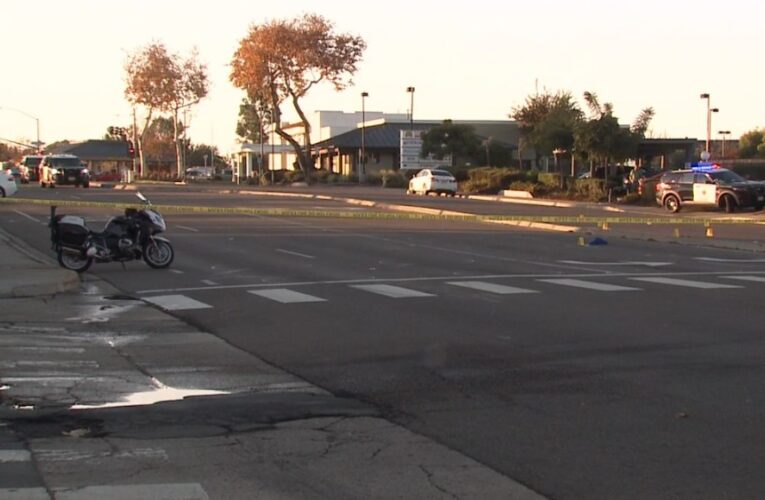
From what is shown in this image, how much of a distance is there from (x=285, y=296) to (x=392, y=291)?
5.67 feet

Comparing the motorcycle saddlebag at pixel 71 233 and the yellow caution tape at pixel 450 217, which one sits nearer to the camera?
the motorcycle saddlebag at pixel 71 233

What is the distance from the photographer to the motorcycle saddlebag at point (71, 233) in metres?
19.5

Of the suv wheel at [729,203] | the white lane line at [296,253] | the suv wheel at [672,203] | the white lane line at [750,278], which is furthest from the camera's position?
the suv wheel at [672,203]

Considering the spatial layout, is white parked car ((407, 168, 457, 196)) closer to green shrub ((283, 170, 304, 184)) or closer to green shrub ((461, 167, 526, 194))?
green shrub ((461, 167, 526, 194))

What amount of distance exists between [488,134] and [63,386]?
8728 cm

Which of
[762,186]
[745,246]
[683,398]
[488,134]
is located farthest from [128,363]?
[488,134]


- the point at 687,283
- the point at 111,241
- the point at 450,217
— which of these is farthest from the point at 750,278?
the point at 450,217

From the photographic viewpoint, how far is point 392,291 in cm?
1639

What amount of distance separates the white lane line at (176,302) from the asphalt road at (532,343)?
45 mm

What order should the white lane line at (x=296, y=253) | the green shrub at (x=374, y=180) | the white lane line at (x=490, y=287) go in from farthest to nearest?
the green shrub at (x=374, y=180), the white lane line at (x=296, y=253), the white lane line at (x=490, y=287)

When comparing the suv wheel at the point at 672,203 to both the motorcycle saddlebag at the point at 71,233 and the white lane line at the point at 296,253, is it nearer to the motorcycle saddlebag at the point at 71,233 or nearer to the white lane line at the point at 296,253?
the white lane line at the point at 296,253

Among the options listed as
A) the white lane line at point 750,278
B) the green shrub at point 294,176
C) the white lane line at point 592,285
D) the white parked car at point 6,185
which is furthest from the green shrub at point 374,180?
the white lane line at point 592,285

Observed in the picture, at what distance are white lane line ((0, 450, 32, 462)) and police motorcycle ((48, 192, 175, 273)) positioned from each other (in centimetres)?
1317

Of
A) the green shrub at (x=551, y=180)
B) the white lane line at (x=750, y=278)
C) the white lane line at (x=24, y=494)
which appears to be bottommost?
the white lane line at (x=750, y=278)
